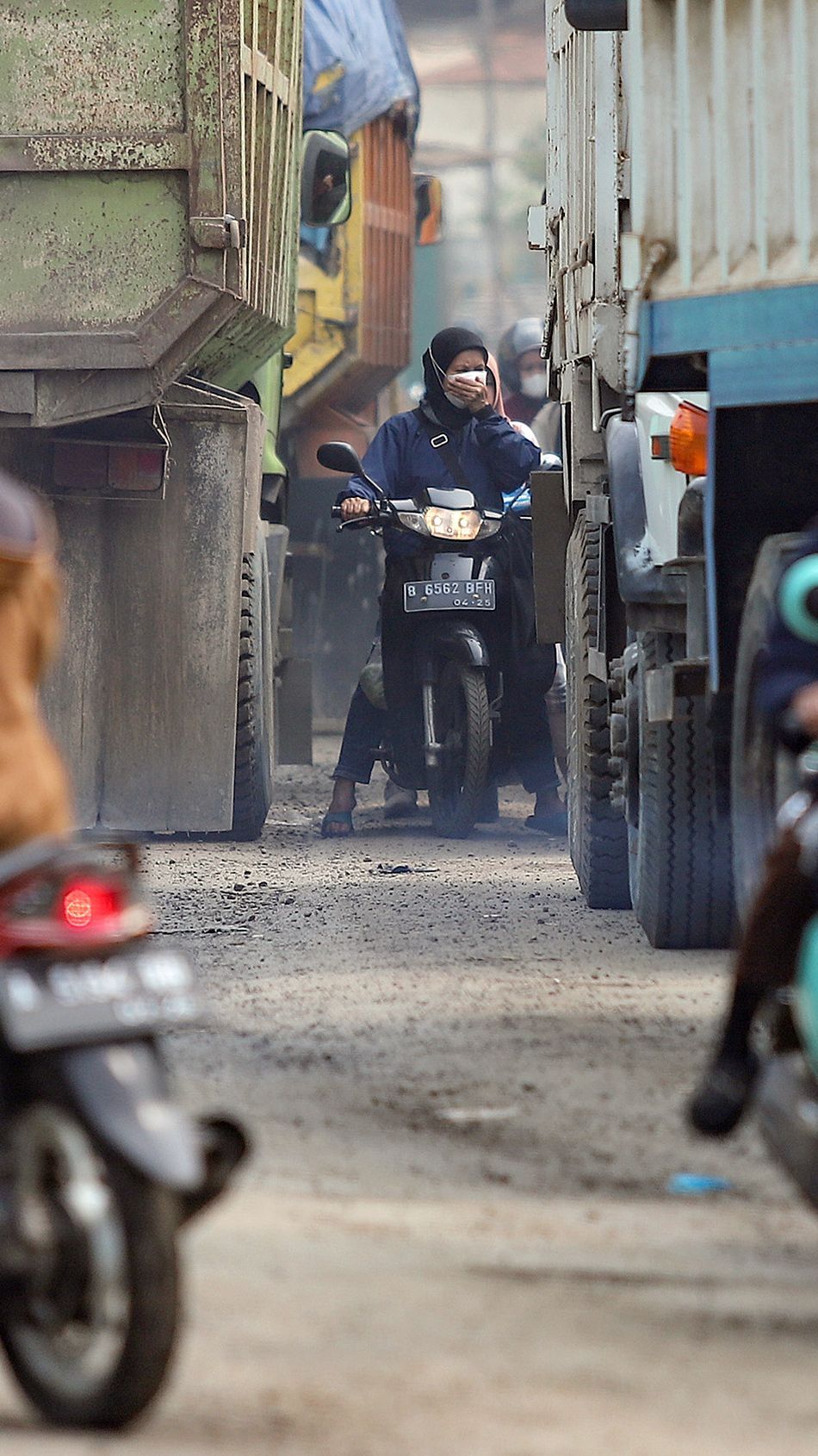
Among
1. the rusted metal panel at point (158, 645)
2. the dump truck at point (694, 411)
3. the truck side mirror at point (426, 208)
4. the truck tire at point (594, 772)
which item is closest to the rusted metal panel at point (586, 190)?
the dump truck at point (694, 411)

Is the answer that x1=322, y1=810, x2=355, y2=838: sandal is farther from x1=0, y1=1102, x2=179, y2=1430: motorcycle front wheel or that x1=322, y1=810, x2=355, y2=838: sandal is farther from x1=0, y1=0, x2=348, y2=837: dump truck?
x1=0, y1=1102, x2=179, y2=1430: motorcycle front wheel

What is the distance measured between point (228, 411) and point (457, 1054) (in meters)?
4.52

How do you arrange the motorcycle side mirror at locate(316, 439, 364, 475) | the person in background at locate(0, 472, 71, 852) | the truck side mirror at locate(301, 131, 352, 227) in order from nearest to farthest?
1. the person in background at locate(0, 472, 71, 852)
2. the motorcycle side mirror at locate(316, 439, 364, 475)
3. the truck side mirror at locate(301, 131, 352, 227)

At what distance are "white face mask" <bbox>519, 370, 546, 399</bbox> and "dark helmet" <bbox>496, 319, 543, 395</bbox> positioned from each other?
0.78 feet

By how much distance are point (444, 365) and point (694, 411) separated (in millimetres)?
5318

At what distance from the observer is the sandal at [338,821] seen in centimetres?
1059

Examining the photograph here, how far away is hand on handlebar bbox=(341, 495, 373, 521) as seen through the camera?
1055 centimetres

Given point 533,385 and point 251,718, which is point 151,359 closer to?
point 251,718

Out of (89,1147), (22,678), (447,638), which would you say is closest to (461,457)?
(447,638)

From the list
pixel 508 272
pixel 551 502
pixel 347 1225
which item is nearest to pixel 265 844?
pixel 551 502

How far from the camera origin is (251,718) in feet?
31.4

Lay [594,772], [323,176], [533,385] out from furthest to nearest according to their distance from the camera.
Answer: [533,385], [323,176], [594,772]

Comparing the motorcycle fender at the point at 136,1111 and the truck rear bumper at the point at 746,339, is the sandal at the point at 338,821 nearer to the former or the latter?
the truck rear bumper at the point at 746,339

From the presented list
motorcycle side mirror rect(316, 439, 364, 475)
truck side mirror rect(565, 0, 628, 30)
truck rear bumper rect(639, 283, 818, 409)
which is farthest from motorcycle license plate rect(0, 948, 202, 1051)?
motorcycle side mirror rect(316, 439, 364, 475)
